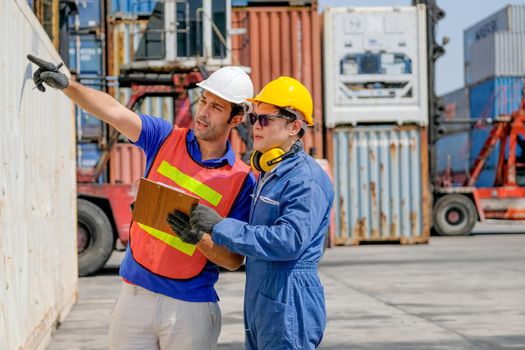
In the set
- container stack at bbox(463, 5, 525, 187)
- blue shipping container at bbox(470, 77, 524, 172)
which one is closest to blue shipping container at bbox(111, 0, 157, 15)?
container stack at bbox(463, 5, 525, 187)

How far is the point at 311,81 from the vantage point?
785 inches

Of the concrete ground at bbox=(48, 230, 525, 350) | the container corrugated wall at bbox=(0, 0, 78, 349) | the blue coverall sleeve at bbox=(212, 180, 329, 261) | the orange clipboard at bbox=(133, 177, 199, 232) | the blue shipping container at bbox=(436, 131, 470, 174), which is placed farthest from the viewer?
the blue shipping container at bbox=(436, 131, 470, 174)

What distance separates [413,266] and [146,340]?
11.7 metres

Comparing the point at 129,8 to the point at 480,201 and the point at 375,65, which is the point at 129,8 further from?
the point at 480,201

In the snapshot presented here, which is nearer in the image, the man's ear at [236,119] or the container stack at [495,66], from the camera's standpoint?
the man's ear at [236,119]

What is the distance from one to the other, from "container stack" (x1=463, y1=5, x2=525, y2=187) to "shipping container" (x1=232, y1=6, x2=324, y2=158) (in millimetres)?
18697

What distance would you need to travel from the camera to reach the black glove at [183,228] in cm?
342

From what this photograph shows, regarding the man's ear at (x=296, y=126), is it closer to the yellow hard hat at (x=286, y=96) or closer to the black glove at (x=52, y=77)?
the yellow hard hat at (x=286, y=96)

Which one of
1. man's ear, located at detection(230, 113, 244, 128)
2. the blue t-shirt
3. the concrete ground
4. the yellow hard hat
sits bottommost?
the concrete ground

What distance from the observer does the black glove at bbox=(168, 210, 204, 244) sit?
3.42 metres

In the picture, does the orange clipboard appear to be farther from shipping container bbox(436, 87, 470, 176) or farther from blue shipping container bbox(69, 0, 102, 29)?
shipping container bbox(436, 87, 470, 176)

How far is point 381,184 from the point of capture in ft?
65.8

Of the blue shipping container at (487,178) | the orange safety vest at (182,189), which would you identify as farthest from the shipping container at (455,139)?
the orange safety vest at (182,189)

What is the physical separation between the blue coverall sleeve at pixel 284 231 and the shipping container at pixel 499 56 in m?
43.7
